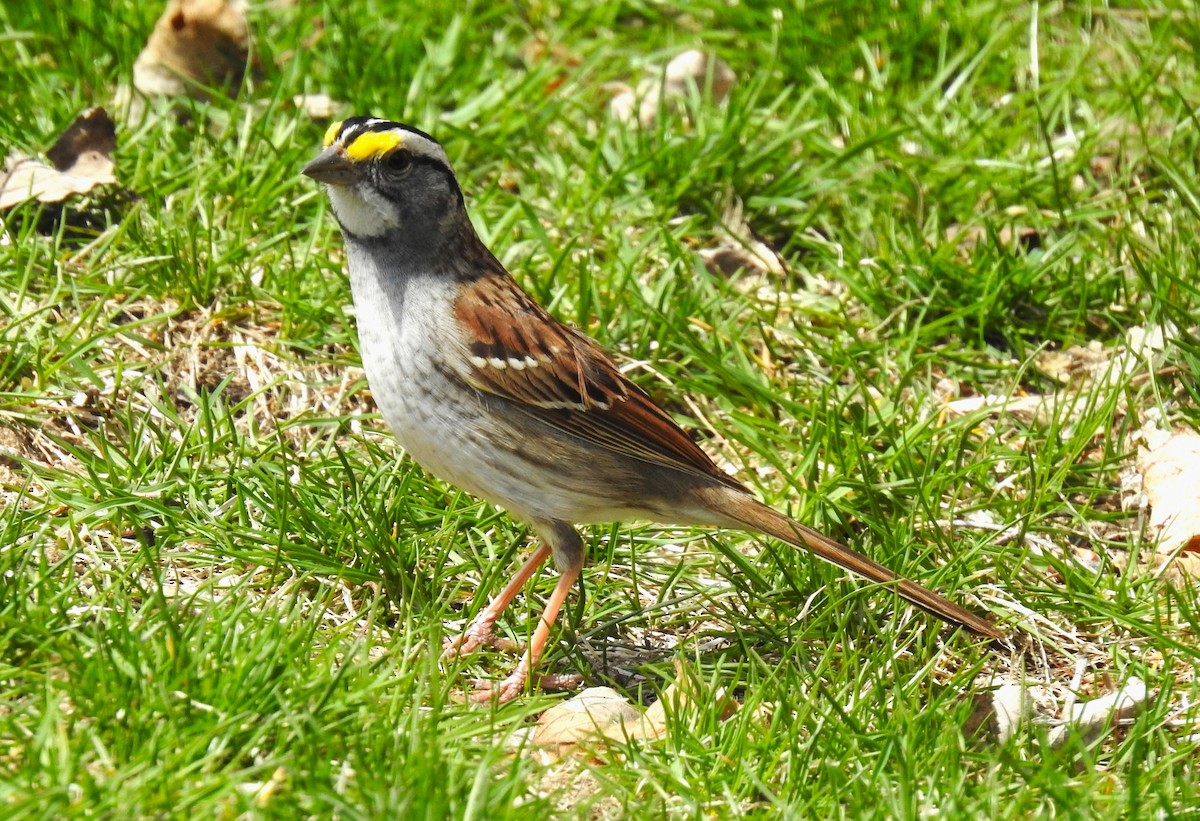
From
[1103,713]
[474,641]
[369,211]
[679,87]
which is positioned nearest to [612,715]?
[474,641]

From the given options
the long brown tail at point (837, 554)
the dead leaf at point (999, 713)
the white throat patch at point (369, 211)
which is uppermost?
the white throat patch at point (369, 211)

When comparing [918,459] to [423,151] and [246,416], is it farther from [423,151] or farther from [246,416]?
[246,416]

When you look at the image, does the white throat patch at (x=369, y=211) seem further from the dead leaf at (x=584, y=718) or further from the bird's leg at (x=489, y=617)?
the dead leaf at (x=584, y=718)

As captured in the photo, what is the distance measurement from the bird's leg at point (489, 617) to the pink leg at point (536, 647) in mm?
104

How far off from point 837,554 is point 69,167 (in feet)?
11.3

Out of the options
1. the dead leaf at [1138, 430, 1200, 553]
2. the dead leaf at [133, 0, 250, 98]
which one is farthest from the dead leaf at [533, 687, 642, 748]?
the dead leaf at [133, 0, 250, 98]

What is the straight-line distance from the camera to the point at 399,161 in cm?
474

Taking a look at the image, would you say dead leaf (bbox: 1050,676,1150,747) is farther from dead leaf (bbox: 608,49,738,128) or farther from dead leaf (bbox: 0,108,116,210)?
dead leaf (bbox: 0,108,116,210)

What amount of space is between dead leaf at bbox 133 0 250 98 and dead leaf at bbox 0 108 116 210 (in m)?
0.58

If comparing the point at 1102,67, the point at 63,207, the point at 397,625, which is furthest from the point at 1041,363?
the point at 63,207

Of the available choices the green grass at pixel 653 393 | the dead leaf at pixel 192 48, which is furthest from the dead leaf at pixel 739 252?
the dead leaf at pixel 192 48

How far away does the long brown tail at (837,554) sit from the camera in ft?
15.5

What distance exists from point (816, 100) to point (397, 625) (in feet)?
12.4

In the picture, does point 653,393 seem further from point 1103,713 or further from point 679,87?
point 1103,713
